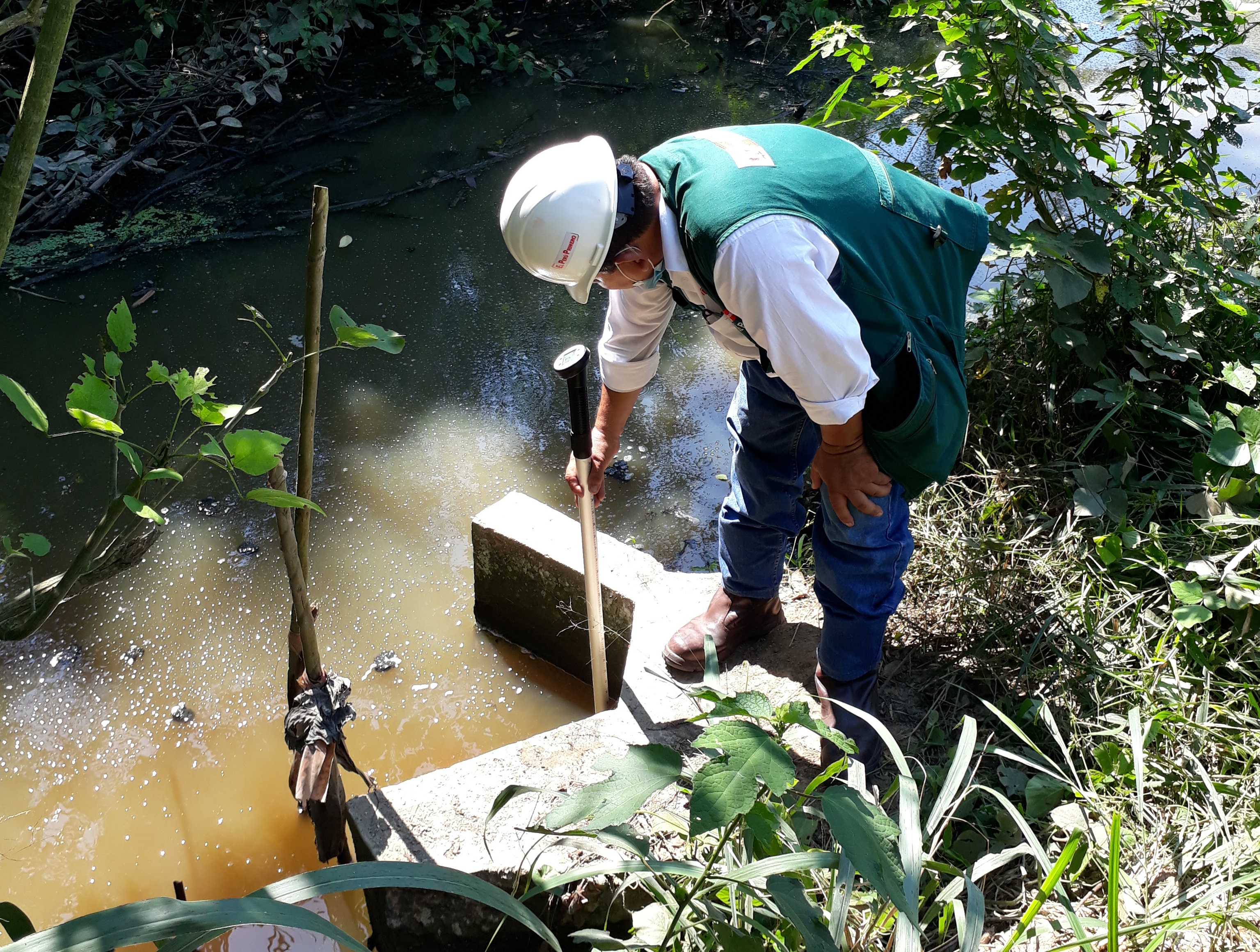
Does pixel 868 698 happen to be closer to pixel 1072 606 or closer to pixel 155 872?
pixel 1072 606

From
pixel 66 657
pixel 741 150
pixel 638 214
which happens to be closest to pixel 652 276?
pixel 638 214

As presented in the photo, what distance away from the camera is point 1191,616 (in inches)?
81.1

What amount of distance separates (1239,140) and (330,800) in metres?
2.95

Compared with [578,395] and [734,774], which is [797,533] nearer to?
[578,395]

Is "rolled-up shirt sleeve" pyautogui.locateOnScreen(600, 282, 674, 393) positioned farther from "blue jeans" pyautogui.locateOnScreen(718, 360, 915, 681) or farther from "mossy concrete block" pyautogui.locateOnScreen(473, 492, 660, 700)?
"mossy concrete block" pyautogui.locateOnScreen(473, 492, 660, 700)

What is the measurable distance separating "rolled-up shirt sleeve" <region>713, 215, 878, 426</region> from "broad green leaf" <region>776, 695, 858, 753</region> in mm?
556

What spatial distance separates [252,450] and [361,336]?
260 millimetres

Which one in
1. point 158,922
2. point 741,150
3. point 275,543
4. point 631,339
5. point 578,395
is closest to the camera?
point 158,922

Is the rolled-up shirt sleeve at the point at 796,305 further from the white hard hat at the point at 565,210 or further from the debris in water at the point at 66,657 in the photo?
the debris in water at the point at 66,657

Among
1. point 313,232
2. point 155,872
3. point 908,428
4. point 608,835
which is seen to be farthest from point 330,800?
point 908,428

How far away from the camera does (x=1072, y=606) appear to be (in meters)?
2.21

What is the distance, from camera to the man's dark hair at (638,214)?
5.58 ft

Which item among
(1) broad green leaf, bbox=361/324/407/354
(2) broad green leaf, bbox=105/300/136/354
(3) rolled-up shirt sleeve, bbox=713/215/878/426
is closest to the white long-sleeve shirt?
(3) rolled-up shirt sleeve, bbox=713/215/878/426

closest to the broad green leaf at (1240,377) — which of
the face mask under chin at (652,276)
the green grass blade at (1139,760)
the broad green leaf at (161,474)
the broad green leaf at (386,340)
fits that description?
the green grass blade at (1139,760)
